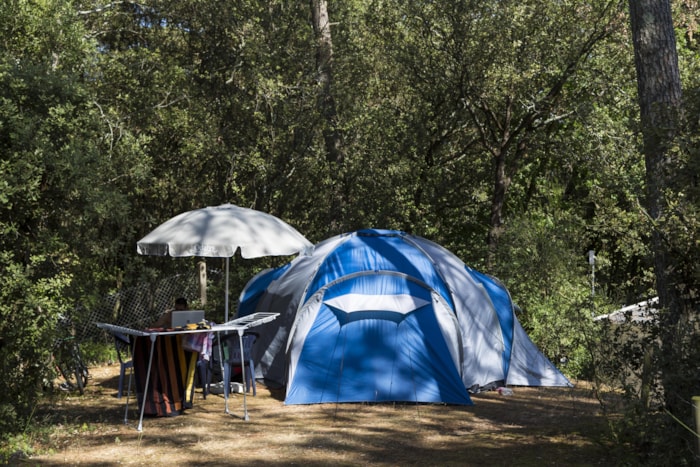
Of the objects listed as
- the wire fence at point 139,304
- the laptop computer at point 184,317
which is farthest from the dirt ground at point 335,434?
the wire fence at point 139,304

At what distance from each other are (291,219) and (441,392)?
A: 8211 mm

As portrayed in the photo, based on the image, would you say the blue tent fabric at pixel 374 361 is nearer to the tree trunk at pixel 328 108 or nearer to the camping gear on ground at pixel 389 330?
the camping gear on ground at pixel 389 330

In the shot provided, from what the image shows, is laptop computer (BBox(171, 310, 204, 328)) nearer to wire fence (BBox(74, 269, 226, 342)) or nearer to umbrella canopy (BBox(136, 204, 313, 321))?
umbrella canopy (BBox(136, 204, 313, 321))

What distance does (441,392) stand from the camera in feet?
31.4

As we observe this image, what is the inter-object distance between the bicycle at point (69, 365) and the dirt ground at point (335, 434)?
250 millimetres

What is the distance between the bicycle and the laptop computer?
1.28 m

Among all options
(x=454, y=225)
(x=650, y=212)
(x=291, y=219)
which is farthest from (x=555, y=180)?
(x=650, y=212)

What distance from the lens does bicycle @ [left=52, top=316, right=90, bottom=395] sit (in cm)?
975

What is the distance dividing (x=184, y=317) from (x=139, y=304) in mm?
4775

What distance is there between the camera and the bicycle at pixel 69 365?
32.0 ft

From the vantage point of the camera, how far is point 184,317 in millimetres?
9594

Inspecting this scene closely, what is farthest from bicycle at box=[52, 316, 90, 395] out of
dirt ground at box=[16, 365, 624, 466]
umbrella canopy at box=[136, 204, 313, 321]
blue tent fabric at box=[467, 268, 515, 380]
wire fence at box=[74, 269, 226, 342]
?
blue tent fabric at box=[467, 268, 515, 380]

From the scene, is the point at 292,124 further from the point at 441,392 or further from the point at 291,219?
the point at 441,392

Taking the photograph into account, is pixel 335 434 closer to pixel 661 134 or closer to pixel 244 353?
pixel 244 353
